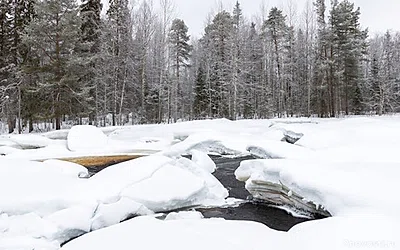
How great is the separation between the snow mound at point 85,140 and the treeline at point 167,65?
4562 millimetres

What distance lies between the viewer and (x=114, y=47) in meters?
22.4

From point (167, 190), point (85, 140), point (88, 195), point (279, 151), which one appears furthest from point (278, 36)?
point (88, 195)

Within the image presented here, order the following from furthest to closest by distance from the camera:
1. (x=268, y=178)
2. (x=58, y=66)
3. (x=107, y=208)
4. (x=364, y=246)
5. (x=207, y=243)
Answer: (x=58, y=66)
(x=268, y=178)
(x=107, y=208)
(x=207, y=243)
(x=364, y=246)

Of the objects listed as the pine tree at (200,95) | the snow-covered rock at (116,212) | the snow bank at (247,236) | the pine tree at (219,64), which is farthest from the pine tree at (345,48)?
the snow bank at (247,236)

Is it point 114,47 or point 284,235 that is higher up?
point 114,47

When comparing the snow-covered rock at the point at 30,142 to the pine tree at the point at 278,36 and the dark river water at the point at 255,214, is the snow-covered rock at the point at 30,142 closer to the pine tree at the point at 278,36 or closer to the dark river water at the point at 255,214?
the dark river water at the point at 255,214

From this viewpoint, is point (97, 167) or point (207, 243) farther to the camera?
point (97, 167)

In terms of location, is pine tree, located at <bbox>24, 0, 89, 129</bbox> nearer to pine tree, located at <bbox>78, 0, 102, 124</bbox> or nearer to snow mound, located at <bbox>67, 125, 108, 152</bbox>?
pine tree, located at <bbox>78, 0, 102, 124</bbox>

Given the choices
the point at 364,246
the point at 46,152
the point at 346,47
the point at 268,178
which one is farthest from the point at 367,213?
the point at 346,47

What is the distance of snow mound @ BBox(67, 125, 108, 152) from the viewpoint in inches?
563

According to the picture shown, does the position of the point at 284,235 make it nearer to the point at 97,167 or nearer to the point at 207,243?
the point at 207,243

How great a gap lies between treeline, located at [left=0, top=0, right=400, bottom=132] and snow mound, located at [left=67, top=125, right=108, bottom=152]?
180 inches

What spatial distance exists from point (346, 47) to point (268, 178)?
974 inches

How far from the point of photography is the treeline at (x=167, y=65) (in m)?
19.4
